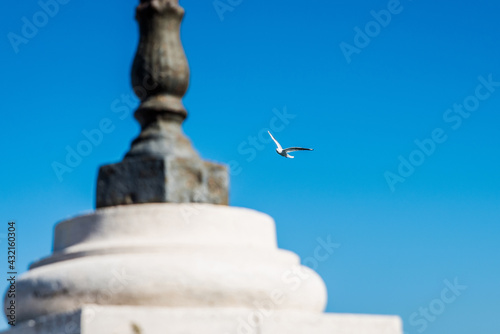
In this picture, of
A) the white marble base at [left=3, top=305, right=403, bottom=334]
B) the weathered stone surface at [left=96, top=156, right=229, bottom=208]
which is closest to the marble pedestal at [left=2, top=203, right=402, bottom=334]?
the white marble base at [left=3, top=305, right=403, bottom=334]

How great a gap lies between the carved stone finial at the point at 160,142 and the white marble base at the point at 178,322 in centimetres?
103

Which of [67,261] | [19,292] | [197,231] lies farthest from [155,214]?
[19,292]

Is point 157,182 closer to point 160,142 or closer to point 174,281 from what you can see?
point 160,142

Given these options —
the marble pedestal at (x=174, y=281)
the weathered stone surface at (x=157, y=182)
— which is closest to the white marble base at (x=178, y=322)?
the marble pedestal at (x=174, y=281)

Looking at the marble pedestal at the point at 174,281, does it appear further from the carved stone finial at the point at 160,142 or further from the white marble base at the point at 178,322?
the carved stone finial at the point at 160,142

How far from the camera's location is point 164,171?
19.8 feet

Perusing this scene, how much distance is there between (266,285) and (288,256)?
538 mm

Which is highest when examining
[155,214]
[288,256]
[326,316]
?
[155,214]

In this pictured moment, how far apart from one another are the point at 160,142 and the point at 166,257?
3.69 feet

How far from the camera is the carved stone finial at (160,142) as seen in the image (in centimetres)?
609

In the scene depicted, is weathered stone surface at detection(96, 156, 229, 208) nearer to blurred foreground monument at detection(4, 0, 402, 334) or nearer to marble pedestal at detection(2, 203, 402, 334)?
blurred foreground monument at detection(4, 0, 402, 334)

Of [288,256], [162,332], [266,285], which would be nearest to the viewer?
[162,332]

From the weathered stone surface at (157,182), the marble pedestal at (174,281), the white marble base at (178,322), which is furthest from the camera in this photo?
the weathered stone surface at (157,182)

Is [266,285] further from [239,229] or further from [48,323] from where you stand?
[48,323]
